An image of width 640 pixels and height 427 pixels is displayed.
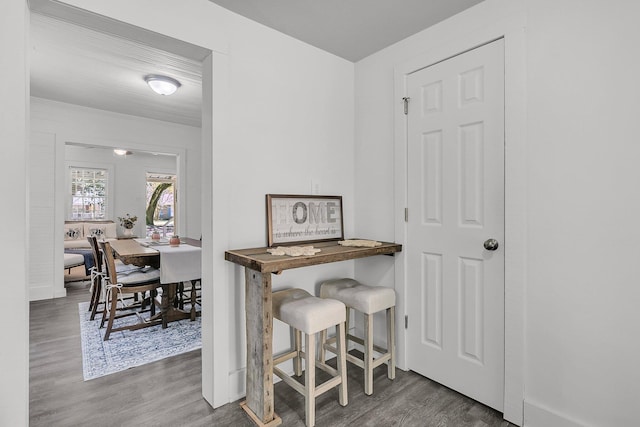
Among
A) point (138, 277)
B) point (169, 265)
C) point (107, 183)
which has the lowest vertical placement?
point (138, 277)

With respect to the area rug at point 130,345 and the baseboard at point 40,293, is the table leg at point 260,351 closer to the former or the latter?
the area rug at point 130,345

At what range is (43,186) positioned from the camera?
4.14m

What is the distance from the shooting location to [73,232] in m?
6.66

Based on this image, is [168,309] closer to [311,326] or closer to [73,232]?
[311,326]

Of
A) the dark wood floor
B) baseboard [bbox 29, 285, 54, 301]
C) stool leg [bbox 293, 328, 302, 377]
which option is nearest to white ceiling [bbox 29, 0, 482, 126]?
stool leg [bbox 293, 328, 302, 377]

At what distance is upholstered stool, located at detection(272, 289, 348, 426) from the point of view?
177cm

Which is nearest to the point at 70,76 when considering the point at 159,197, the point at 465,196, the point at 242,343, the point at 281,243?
the point at 281,243

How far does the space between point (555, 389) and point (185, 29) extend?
110 inches

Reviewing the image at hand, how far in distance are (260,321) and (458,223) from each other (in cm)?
136

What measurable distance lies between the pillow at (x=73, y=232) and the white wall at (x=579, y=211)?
25.6 ft

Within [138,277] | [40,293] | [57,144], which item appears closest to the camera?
[138,277]

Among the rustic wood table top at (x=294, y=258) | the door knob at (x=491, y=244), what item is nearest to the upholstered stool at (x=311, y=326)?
the rustic wood table top at (x=294, y=258)

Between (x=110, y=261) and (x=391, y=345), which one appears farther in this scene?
(x=110, y=261)

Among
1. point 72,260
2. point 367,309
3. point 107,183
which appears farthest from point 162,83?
point 107,183
